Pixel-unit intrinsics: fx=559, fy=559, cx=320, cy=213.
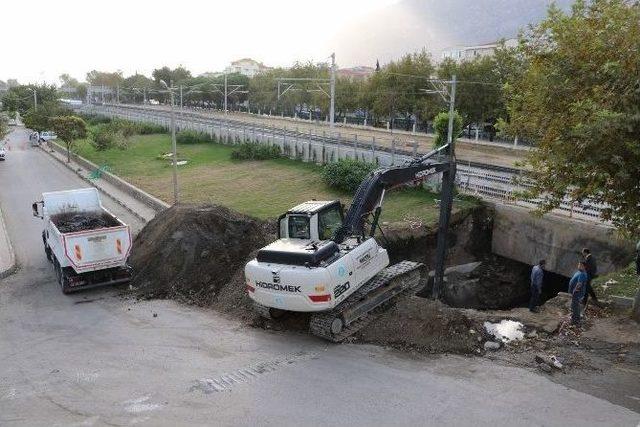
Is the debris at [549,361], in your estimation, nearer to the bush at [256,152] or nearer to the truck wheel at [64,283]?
the truck wheel at [64,283]

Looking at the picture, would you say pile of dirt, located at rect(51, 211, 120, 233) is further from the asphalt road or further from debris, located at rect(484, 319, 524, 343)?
debris, located at rect(484, 319, 524, 343)

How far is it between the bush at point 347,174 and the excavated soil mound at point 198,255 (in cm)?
818

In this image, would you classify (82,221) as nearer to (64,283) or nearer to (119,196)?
(64,283)

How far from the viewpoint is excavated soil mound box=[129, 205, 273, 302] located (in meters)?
15.2

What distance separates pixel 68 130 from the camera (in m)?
42.3

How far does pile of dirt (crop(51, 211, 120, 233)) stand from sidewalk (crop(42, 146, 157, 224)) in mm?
5285

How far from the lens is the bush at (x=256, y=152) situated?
118ft

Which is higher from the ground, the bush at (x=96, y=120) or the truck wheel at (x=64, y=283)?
the bush at (x=96, y=120)

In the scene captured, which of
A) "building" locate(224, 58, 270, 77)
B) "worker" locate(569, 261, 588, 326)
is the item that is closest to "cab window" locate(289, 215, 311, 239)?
"worker" locate(569, 261, 588, 326)

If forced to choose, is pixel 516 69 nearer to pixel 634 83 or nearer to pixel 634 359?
pixel 634 83

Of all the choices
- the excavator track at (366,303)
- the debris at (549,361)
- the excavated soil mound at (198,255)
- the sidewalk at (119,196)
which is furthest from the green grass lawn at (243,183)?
the debris at (549,361)

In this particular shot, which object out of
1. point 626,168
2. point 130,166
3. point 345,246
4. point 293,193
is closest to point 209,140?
point 130,166

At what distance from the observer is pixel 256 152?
3634 centimetres

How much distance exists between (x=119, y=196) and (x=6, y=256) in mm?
11294
